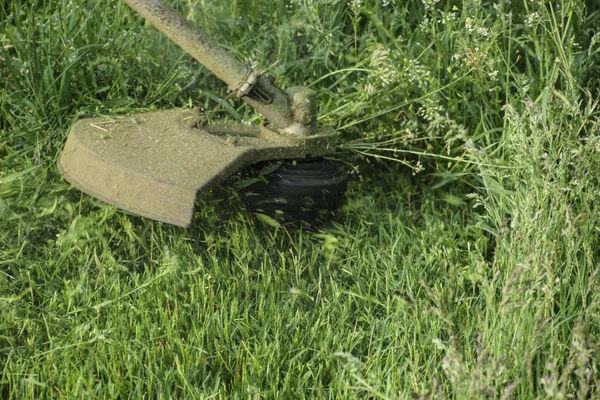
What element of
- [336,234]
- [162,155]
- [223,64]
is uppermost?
[223,64]

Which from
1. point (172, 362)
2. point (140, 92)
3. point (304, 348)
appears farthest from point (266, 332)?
point (140, 92)

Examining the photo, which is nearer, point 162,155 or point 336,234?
point 162,155

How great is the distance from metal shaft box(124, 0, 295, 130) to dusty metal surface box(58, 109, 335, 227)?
0.08 m

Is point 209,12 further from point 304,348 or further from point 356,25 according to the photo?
point 304,348

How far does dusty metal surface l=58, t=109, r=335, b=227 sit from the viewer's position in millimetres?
2672

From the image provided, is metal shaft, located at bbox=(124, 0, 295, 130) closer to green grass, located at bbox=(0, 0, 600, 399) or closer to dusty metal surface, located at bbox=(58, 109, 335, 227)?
dusty metal surface, located at bbox=(58, 109, 335, 227)

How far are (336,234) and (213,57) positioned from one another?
0.71 metres

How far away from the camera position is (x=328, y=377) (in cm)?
236

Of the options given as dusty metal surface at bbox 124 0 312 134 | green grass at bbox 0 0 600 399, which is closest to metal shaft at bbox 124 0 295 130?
dusty metal surface at bbox 124 0 312 134

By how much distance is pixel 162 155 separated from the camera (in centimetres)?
284

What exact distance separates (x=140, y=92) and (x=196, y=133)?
25.0 inches

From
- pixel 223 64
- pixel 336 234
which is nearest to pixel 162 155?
pixel 223 64

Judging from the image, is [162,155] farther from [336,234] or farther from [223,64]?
[336,234]

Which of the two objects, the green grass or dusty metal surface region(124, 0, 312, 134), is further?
dusty metal surface region(124, 0, 312, 134)
